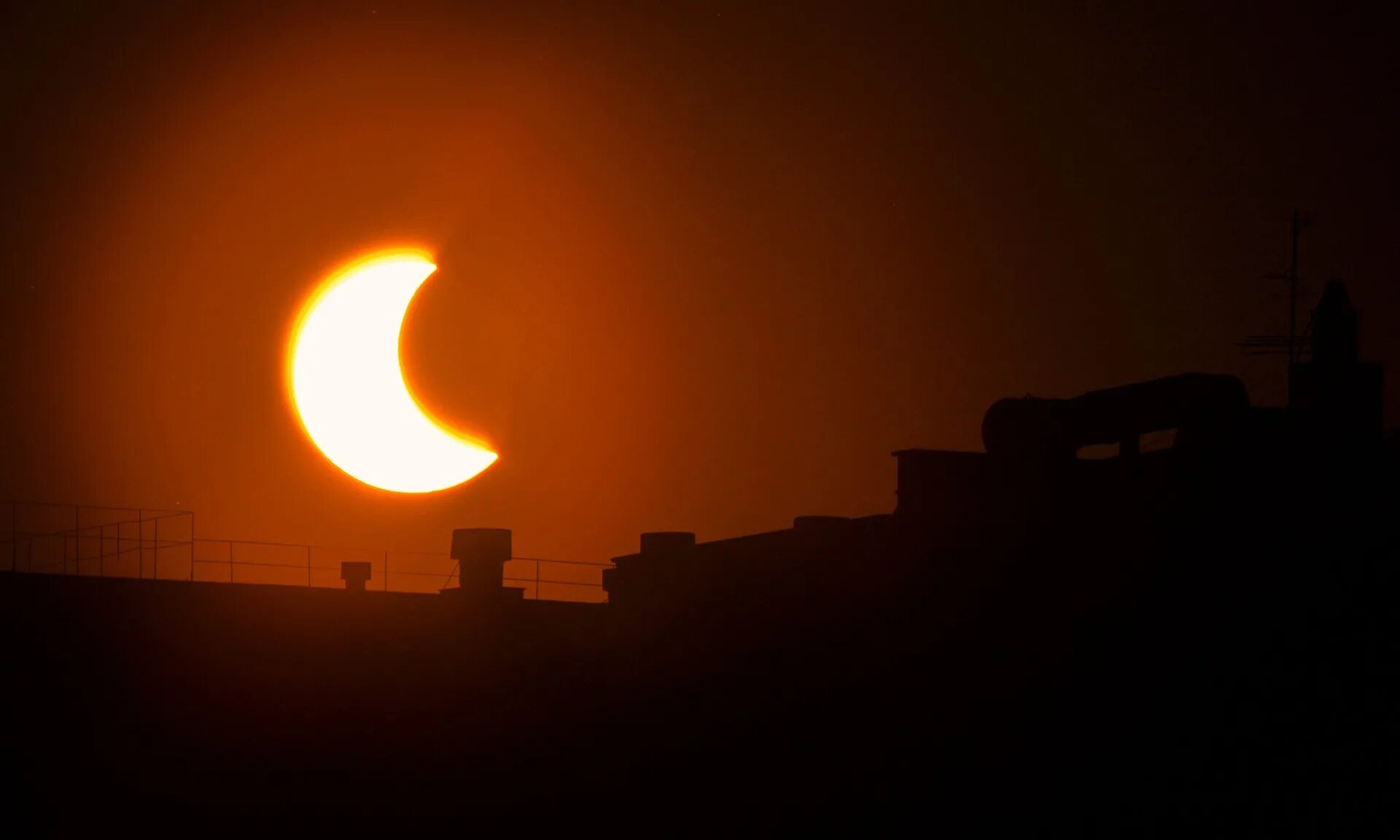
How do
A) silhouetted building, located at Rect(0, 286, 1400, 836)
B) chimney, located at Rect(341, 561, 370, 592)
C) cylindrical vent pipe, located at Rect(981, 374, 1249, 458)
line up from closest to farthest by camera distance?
silhouetted building, located at Rect(0, 286, 1400, 836) → cylindrical vent pipe, located at Rect(981, 374, 1249, 458) → chimney, located at Rect(341, 561, 370, 592)

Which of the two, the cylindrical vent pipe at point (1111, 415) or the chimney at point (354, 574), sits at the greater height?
the cylindrical vent pipe at point (1111, 415)

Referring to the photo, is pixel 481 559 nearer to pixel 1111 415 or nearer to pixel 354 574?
pixel 354 574

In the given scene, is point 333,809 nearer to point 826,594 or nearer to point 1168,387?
point 826,594

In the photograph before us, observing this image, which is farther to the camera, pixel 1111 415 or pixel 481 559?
pixel 481 559

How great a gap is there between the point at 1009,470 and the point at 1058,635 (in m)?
3.10

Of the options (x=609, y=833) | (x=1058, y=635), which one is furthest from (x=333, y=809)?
(x=1058, y=635)

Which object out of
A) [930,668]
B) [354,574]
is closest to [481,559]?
[354,574]

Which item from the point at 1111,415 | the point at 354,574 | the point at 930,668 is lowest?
the point at 930,668

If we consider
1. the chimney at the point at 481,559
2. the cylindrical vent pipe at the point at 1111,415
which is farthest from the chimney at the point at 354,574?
the cylindrical vent pipe at the point at 1111,415

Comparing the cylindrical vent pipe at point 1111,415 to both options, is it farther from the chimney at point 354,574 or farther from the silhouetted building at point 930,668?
the chimney at point 354,574

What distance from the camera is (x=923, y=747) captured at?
81.4 feet

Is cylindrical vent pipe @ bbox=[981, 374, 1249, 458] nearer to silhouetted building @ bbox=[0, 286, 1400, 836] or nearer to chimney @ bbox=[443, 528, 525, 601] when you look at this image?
silhouetted building @ bbox=[0, 286, 1400, 836]

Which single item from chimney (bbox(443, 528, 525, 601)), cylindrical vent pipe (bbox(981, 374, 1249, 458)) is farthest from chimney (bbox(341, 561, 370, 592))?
cylindrical vent pipe (bbox(981, 374, 1249, 458))

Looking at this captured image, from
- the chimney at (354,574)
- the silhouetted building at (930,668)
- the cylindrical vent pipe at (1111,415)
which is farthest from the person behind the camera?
the chimney at (354,574)
